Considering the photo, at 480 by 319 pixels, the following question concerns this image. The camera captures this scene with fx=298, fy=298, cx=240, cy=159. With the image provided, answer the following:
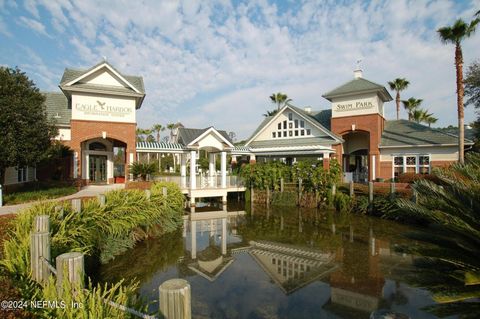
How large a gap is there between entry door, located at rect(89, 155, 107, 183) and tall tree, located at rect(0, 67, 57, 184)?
8320mm

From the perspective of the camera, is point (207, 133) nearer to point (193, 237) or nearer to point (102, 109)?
point (102, 109)

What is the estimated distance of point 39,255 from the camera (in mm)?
4664

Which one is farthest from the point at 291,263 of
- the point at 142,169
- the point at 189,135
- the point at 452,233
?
the point at 189,135

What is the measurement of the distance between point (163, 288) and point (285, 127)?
79.9ft

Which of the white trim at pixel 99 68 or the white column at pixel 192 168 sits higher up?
the white trim at pixel 99 68

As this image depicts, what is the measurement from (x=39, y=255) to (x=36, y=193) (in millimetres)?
11790

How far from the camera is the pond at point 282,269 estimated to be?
6.50 m

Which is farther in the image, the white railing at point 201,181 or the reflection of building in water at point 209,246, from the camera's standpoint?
the white railing at point 201,181

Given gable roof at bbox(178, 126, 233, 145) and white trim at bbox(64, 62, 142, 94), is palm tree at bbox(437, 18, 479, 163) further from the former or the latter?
white trim at bbox(64, 62, 142, 94)

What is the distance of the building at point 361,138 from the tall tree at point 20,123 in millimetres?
14854

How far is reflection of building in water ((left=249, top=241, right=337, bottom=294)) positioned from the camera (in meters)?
8.05

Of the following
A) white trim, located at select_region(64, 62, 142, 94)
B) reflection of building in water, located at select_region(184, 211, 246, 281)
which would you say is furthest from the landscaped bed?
white trim, located at select_region(64, 62, 142, 94)

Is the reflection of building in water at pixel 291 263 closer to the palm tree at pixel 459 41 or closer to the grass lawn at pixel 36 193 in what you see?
the grass lawn at pixel 36 193

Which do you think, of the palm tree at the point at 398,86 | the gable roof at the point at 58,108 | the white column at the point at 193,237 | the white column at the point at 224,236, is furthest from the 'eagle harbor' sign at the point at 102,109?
the palm tree at the point at 398,86
